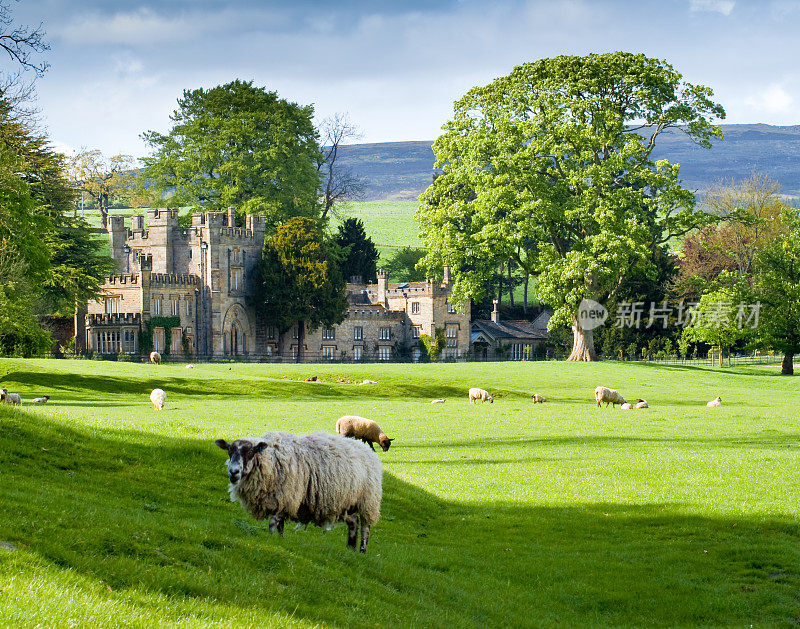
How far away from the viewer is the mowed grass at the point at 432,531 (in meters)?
10.3

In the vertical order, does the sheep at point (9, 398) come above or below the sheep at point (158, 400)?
above

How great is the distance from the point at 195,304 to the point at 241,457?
70.2m

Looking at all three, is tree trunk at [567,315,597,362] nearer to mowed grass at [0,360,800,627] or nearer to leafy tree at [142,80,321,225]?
leafy tree at [142,80,321,225]

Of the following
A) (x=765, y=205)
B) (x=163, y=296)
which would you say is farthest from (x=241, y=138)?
(x=765, y=205)

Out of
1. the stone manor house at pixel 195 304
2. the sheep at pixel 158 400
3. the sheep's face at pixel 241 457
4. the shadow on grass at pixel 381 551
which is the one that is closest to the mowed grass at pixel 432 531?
the shadow on grass at pixel 381 551

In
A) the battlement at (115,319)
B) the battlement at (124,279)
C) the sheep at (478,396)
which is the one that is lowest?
the sheep at (478,396)

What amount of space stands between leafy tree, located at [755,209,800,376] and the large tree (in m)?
6.63

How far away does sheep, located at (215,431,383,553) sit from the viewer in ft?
42.4

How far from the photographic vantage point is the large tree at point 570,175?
2515 inches

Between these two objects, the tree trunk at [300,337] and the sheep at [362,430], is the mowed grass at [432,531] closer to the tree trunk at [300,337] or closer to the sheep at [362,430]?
the sheep at [362,430]

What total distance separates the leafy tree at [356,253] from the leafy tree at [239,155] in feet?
70.6

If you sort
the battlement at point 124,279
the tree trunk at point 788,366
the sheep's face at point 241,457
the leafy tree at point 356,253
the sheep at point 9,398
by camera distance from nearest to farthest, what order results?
the sheep's face at point 241,457 → the sheep at point 9,398 → the tree trunk at point 788,366 → the battlement at point 124,279 → the leafy tree at point 356,253

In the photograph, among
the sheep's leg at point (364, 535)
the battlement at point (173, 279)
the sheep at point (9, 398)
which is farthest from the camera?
the battlement at point (173, 279)

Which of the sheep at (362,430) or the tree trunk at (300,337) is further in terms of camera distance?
the tree trunk at (300,337)
